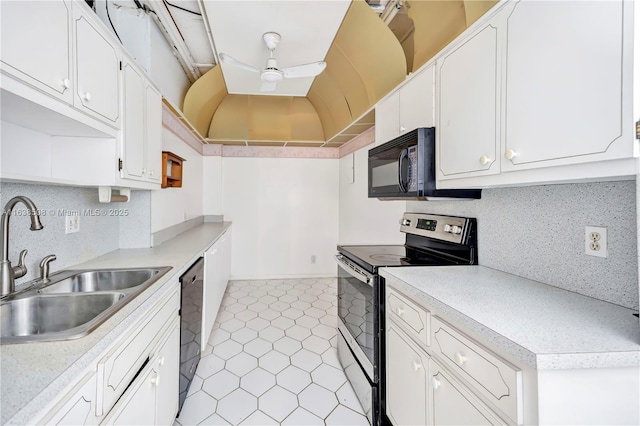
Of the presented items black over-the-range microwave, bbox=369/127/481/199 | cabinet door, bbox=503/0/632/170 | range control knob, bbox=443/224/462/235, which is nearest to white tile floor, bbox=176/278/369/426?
range control knob, bbox=443/224/462/235

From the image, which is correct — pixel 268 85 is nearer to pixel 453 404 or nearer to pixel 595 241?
pixel 595 241

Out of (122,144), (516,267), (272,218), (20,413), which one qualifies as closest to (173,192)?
(122,144)

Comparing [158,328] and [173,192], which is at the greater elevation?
[173,192]

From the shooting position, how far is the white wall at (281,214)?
4.64m

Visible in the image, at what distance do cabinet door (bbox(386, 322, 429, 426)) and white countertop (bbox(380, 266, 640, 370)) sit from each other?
254 mm

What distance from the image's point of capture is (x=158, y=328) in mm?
1342

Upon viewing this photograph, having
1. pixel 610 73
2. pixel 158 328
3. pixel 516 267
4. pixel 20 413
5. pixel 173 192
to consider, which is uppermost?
pixel 610 73

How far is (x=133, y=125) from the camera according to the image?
1.77 meters

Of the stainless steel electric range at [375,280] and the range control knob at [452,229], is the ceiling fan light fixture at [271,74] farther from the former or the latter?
the range control knob at [452,229]

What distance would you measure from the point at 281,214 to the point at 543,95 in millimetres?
4029

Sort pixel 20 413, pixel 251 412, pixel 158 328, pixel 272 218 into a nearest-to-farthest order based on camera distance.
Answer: pixel 20 413, pixel 158 328, pixel 251 412, pixel 272 218

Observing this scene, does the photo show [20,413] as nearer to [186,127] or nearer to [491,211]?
[491,211]

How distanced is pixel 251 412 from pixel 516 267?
176 cm

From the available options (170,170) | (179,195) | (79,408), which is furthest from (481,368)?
(179,195)
